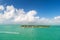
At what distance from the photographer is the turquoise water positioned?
286 cm

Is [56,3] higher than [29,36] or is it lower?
higher

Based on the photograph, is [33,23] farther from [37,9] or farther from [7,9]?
[7,9]

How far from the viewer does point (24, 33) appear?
9.53 feet

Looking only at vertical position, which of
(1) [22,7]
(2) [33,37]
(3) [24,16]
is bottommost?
(2) [33,37]

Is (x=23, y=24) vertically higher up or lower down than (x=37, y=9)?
lower down

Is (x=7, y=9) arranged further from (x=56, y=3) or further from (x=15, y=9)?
(x=56, y=3)

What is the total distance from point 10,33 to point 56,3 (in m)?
1.26

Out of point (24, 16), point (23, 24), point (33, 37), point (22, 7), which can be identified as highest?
point (22, 7)

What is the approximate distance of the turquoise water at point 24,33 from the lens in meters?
2.86

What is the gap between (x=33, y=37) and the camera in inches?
114

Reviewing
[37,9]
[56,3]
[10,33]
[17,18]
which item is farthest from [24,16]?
[56,3]

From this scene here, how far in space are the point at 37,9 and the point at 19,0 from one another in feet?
1.49

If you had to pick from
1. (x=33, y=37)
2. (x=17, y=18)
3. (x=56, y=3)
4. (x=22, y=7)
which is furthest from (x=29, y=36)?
(x=56, y=3)

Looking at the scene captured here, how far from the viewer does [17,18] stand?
9.29 ft
